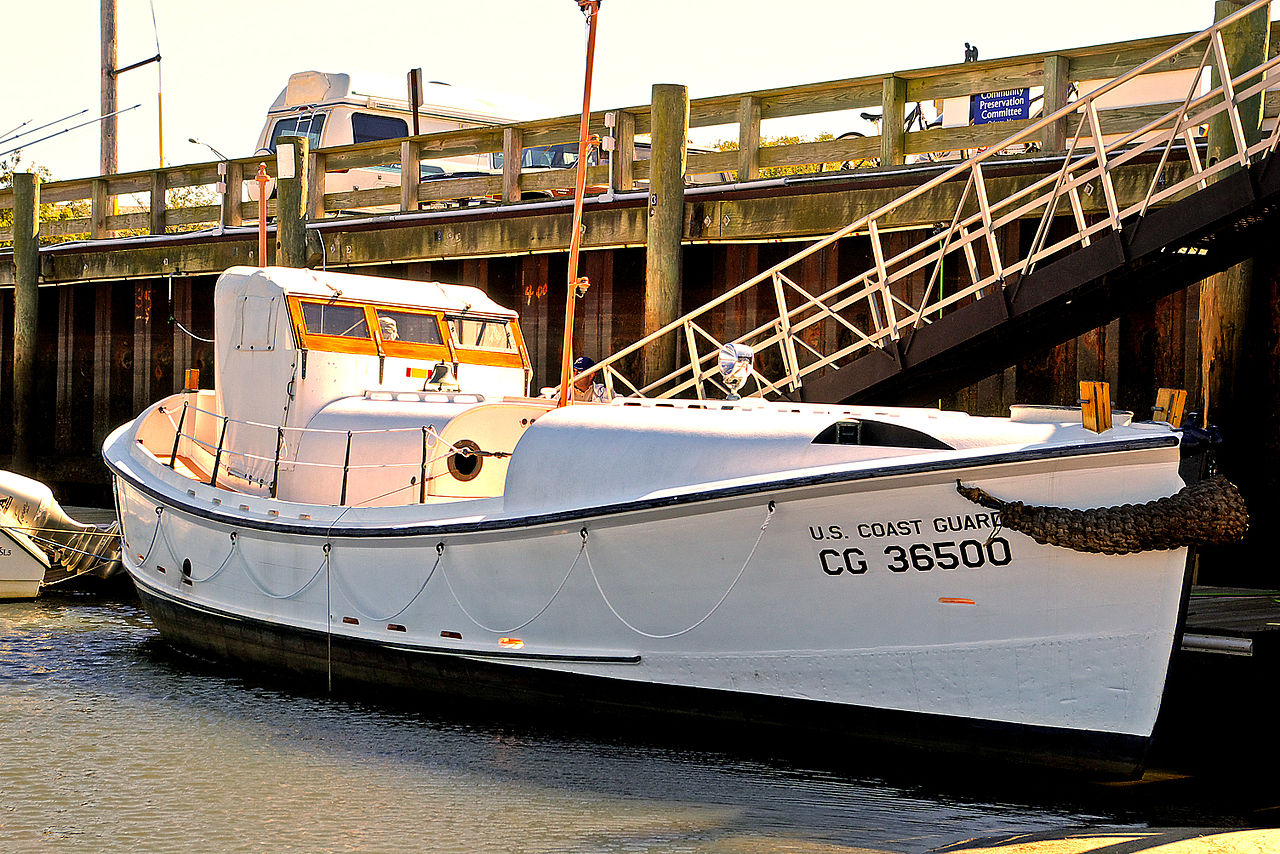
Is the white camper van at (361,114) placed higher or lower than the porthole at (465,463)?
higher

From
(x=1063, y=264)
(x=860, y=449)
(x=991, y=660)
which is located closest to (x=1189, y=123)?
(x=1063, y=264)

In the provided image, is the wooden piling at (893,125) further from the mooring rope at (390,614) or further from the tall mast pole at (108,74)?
the tall mast pole at (108,74)

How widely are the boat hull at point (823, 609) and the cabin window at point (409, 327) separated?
2377 millimetres

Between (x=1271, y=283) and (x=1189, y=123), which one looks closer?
(x=1189, y=123)

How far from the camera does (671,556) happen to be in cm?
855

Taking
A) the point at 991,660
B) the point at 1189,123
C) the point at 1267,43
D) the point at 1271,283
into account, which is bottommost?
the point at 991,660

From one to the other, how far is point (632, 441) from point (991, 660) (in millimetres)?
2504

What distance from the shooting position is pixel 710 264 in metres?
14.3

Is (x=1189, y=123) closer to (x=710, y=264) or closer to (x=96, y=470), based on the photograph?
(x=710, y=264)

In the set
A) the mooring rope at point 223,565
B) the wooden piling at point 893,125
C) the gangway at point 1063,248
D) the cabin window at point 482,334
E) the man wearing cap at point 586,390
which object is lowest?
the mooring rope at point 223,565

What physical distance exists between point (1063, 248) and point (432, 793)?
252 inches

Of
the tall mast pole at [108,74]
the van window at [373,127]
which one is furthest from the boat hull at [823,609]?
the tall mast pole at [108,74]

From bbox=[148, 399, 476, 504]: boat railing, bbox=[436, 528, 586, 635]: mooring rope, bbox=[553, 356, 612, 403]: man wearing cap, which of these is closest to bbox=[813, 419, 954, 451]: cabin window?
bbox=[436, 528, 586, 635]: mooring rope

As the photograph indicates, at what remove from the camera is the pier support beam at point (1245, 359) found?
1091 cm
